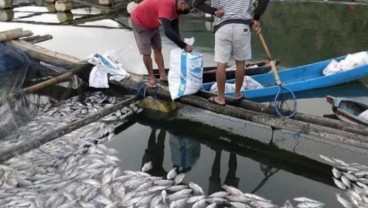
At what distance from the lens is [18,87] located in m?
5.90

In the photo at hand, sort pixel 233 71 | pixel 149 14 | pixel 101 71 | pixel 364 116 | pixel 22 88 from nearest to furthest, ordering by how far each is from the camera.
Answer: pixel 364 116
pixel 149 14
pixel 22 88
pixel 101 71
pixel 233 71

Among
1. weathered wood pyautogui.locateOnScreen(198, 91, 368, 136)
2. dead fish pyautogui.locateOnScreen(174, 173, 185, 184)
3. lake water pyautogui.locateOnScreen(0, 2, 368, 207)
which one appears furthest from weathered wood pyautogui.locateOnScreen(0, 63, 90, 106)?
dead fish pyautogui.locateOnScreen(174, 173, 185, 184)

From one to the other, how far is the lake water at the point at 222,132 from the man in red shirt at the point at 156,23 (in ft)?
3.66

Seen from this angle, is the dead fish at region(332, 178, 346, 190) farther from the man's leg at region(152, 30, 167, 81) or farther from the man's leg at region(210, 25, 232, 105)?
the man's leg at region(152, 30, 167, 81)

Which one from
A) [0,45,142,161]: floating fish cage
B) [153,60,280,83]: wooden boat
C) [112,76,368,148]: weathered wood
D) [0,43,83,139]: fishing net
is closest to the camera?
[112,76,368,148]: weathered wood

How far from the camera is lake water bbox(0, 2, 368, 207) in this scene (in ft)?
15.1

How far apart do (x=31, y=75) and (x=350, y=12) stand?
598 inches

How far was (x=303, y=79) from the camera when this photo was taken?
25.4 feet

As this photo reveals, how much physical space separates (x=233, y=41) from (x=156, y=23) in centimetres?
148

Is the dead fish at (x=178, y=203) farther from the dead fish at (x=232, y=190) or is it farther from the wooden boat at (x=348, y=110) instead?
the wooden boat at (x=348, y=110)

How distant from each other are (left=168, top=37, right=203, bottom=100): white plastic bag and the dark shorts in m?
0.60

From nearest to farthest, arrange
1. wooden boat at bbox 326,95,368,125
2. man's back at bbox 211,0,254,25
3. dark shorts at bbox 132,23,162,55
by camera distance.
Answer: man's back at bbox 211,0,254,25 < wooden boat at bbox 326,95,368,125 < dark shorts at bbox 132,23,162,55

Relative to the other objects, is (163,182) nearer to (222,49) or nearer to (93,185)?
(93,185)

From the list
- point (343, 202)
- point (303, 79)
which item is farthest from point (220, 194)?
point (303, 79)
